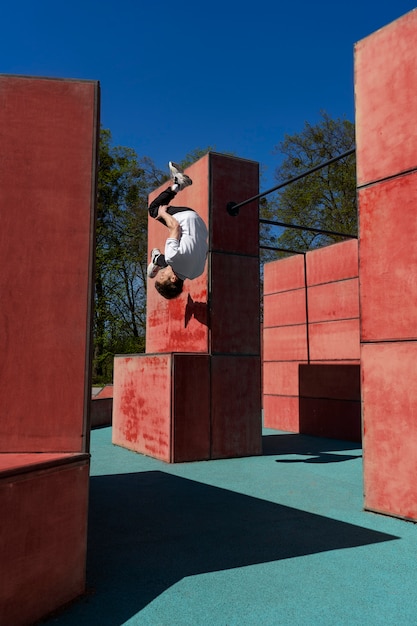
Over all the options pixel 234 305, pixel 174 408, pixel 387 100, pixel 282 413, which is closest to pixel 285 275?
pixel 282 413

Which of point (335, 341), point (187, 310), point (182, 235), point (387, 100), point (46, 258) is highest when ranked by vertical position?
point (387, 100)

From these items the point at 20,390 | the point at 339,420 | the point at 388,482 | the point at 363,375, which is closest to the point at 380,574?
the point at 388,482

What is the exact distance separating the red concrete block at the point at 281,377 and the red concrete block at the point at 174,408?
4.86m

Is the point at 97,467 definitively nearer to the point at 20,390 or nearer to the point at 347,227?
the point at 20,390

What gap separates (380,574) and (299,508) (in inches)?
84.8

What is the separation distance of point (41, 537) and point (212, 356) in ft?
23.0

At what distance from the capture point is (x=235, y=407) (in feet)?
34.3

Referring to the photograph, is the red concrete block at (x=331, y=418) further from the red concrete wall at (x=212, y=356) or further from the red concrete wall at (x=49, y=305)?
the red concrete wall at (x=49, y=305)

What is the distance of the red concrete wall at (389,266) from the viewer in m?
5.94

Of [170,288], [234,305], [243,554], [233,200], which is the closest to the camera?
[243,554]

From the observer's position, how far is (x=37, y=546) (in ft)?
11.1

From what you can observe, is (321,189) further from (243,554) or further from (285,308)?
(243,554)

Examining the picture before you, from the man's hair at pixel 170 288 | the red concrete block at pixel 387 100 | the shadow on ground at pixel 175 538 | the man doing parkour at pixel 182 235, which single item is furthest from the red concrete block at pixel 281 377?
the red concrete block at pixel 387 100

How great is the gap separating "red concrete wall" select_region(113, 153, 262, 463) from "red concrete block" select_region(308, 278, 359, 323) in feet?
10.2
